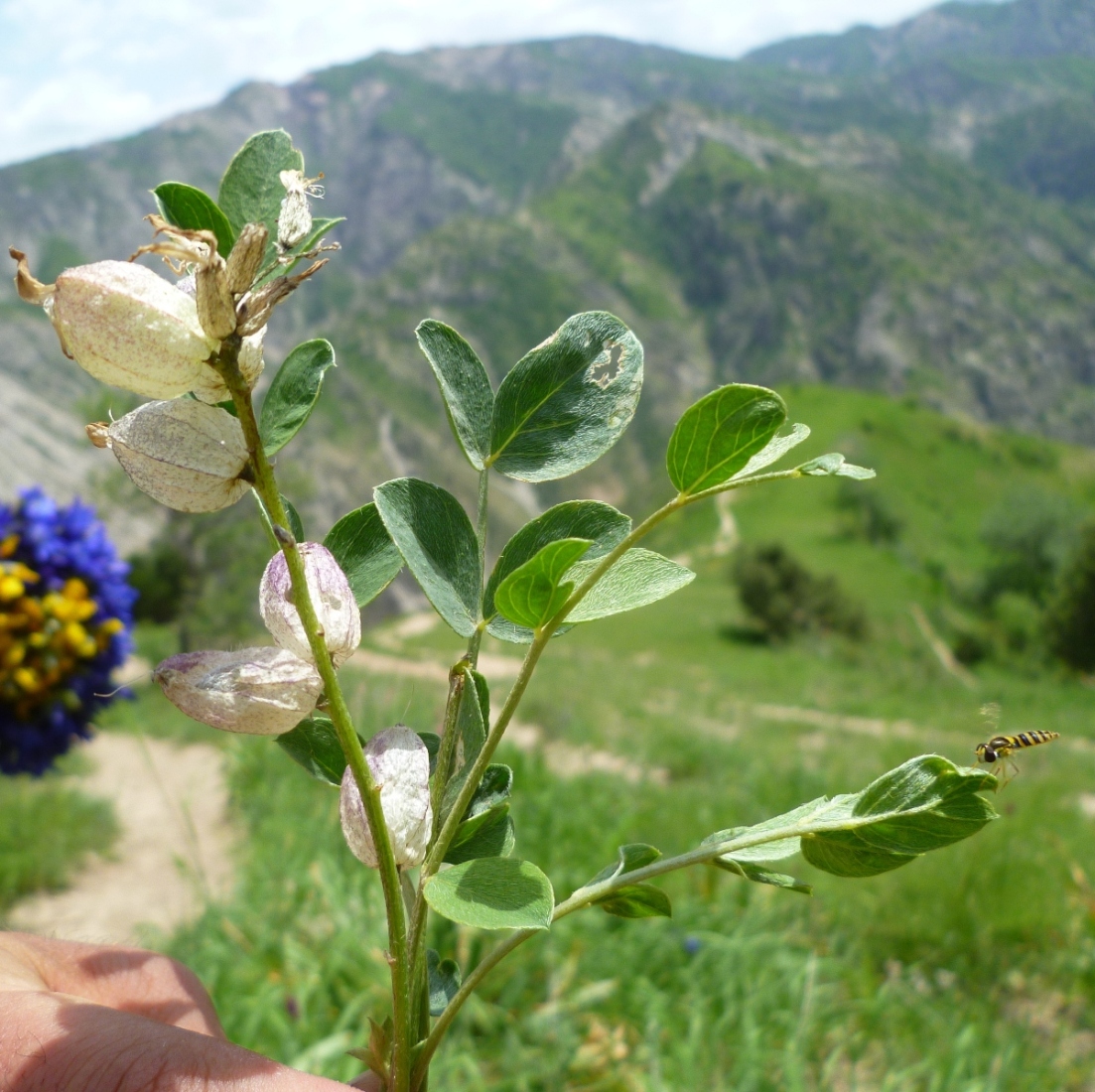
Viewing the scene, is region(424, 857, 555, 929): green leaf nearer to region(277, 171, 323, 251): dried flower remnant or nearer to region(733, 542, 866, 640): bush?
region(277, 171, 323, 251): dried flower remnant

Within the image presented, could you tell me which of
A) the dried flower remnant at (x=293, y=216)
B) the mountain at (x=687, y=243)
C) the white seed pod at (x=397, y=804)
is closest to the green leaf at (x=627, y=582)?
the white seed pod at (x=397, y=804)

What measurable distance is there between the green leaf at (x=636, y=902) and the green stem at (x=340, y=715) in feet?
0.42

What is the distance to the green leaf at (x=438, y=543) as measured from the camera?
48cm

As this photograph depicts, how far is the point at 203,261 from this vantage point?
1.26 ft

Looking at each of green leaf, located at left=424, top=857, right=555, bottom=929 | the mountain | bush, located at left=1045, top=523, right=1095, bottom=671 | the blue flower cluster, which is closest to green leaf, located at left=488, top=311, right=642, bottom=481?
green leaf, located at left=424, top=857, right=555, bottom=929

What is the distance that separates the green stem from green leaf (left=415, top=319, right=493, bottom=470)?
112mm

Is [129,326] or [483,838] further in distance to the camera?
[483,838]

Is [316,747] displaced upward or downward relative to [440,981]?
upward

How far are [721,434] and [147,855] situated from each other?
5628 mm

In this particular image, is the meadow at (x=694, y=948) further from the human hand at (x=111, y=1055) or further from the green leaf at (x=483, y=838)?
the human hand at (x=111, y=1055)

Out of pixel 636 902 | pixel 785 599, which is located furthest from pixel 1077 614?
pixel 636 902

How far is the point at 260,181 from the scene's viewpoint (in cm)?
51

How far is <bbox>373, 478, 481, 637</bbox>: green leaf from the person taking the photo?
48 centimetres

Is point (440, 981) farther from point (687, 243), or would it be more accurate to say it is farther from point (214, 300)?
point (687, 243)
